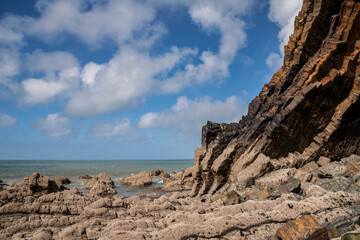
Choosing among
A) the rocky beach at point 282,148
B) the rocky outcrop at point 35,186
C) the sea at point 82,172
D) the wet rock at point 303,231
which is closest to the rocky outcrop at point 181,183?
the sea at point 82,172

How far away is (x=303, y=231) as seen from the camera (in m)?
6.66

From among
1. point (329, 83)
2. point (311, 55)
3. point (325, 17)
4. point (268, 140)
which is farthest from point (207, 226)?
point (325, 17)

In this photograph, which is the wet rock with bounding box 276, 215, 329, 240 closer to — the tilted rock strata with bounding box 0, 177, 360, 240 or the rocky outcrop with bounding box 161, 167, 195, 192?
the tilted rock strata with bounding box 0, 177, 360, 240

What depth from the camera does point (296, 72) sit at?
A: 17.7m

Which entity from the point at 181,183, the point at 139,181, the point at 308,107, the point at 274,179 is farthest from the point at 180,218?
the point at 139,181

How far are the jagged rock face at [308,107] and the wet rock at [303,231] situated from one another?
8071mm

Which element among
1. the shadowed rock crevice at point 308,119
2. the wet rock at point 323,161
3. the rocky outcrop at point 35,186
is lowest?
the rocky outcrop at point 35,186

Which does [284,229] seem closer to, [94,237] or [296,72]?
[94,237]

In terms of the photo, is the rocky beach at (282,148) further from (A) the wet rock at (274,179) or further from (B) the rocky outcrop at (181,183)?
(B) the rocky outcrop at (181,183)

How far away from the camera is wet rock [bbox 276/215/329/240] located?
6.61m

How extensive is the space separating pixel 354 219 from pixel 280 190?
11.4 ft

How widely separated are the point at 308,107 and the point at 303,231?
1212cm

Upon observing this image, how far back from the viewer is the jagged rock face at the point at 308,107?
635 inches

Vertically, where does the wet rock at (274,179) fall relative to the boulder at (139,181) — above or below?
above
